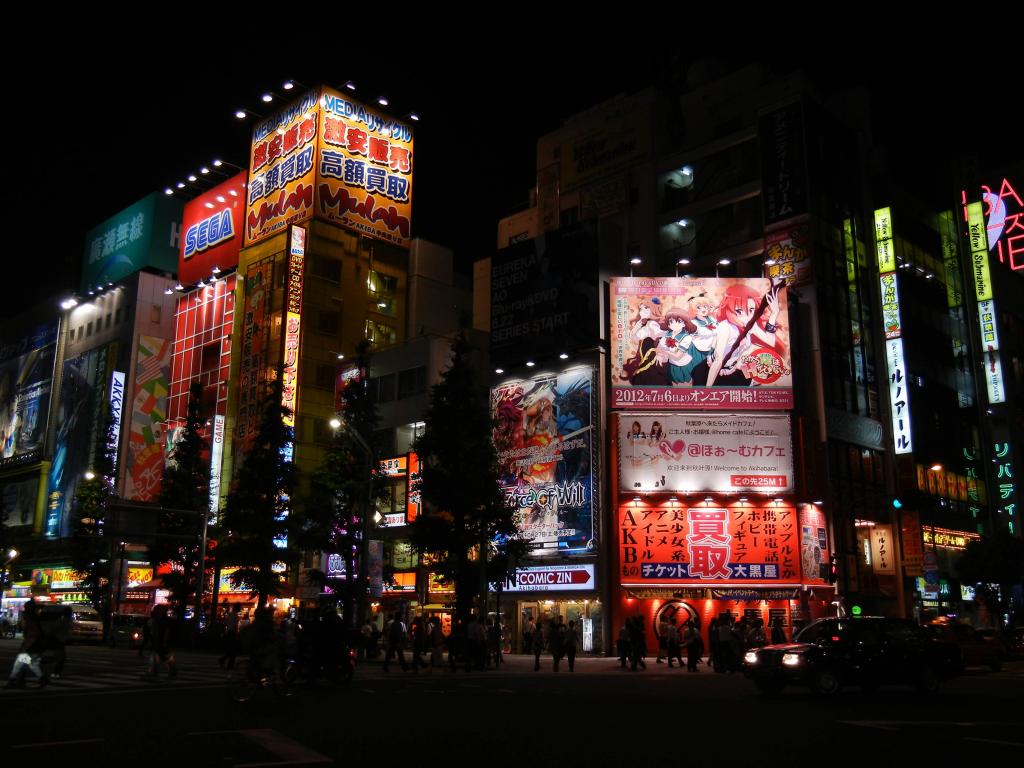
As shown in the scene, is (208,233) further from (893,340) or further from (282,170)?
(893,340)

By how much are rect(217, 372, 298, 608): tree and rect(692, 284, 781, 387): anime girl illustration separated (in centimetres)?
1828

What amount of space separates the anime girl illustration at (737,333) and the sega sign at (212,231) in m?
36.3

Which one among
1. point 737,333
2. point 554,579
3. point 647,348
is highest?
point 737,333

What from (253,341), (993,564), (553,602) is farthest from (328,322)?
(993,564)

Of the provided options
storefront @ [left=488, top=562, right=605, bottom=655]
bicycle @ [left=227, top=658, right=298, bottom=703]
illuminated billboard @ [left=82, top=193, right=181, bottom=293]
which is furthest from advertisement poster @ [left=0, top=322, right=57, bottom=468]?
bicycle @ [left=227, top=658, right=298, bottom=703]

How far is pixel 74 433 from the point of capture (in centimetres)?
6931

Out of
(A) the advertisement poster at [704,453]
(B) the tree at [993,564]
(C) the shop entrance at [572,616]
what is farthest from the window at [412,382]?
(B) the tree at [993,564]

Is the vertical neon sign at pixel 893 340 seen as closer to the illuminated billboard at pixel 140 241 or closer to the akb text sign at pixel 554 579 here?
the akb text sign at pixel 554 579

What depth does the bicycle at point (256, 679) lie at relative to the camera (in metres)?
14.9

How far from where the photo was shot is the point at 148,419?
212ft

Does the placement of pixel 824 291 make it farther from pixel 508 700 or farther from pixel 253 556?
pixel 508 700

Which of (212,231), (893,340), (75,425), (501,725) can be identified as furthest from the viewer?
(75,425)

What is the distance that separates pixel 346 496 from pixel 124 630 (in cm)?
1680

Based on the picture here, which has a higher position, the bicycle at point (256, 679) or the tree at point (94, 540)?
the tree at point (94, 540)
